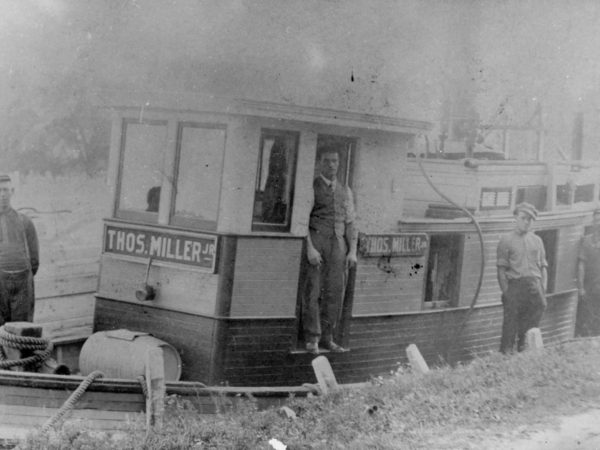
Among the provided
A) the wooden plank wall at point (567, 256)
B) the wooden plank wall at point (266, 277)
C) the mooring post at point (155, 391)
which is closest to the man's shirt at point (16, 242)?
the wooden plank wall at point (266, 277)

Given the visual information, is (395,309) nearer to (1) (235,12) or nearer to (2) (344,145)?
(2) (344,145)

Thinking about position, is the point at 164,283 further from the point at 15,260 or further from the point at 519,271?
the point at 519,271

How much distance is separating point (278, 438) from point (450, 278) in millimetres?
4319

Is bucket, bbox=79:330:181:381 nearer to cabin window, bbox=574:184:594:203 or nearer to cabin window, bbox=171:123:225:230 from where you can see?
cabin window, bbox=171:123:225:230

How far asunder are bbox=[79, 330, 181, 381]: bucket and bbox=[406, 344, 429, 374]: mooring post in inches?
105

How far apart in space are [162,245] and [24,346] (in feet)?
5.49

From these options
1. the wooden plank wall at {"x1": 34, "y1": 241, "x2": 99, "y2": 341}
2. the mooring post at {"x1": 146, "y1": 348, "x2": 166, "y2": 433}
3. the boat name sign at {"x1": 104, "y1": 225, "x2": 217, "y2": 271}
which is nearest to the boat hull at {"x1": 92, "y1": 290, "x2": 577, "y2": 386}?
the boat name sign at {"x1": 104, "y1": 225, "x2": 217, "y2": 271}

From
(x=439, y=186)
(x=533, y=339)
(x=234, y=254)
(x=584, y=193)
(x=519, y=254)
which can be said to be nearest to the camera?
(x=234, y=254)

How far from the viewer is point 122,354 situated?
6504 mm

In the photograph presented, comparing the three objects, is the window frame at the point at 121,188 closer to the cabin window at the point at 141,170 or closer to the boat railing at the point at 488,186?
the cabin window at the point at 141,170

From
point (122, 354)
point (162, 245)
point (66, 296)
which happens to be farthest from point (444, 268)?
point (66, 296)

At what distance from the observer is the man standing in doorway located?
7.43 meters

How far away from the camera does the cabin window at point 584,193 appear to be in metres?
12.4

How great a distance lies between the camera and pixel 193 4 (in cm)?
1173
